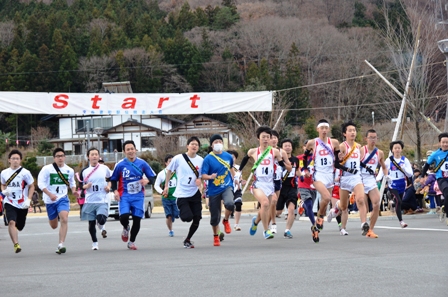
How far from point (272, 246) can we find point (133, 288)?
199 inches

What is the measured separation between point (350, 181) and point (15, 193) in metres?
6.24

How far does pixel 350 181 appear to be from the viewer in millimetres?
13750

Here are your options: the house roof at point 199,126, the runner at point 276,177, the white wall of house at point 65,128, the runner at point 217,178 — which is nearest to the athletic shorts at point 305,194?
the runner at point 276,177

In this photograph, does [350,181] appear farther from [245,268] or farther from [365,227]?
[245,268]

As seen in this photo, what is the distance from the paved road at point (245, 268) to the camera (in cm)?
750

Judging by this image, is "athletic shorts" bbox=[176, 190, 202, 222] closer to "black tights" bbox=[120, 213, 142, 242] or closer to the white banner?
"black tights" bbox=[120, 213, 142, 242]

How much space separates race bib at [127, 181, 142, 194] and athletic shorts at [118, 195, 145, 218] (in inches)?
3.8

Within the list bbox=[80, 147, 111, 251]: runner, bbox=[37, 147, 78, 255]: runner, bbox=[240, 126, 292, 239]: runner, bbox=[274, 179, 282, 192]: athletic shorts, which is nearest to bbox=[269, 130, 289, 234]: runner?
bbox=[274, 179, 282, 192]: athletic shorts

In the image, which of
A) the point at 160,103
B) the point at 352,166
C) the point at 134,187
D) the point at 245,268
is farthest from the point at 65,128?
the point at 245,268

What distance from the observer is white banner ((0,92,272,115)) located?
2978 centimetres

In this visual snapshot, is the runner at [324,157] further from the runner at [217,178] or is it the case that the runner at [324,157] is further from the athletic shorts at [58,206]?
the athletic shorts at [58,206]

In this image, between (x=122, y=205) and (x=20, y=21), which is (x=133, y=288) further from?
(x=20, y=21)

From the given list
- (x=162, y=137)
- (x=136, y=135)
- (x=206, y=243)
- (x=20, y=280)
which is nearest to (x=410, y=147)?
(x=162, y=137)

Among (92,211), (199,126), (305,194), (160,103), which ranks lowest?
(92,211)
